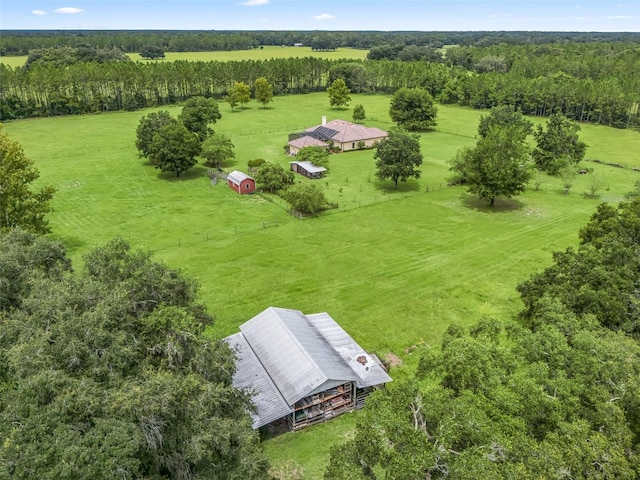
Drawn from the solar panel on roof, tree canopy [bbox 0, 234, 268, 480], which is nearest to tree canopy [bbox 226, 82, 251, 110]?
the solar panel on roof

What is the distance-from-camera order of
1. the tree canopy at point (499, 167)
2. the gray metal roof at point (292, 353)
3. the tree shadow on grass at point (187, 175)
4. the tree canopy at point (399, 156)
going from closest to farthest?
the gray metal roof at point (292, 353) → the tree canopy at point (499, 167) → the tree canopy at point (399, 156) → the tree shadow on grass at point (187, 175)

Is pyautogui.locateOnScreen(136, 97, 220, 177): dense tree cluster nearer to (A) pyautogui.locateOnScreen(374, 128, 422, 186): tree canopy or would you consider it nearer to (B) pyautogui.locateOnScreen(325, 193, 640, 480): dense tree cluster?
(A) pyautogui.locateOnScreen(374, 128, 422, 186): tree canopy

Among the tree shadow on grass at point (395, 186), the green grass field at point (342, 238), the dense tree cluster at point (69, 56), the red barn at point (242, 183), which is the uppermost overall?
the dense tree cluster at point (69, 56)

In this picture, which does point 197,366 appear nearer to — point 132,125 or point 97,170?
point 97,170

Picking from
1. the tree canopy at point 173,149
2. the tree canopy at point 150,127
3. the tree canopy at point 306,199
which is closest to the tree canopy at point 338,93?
the tree canopy at point 150,127

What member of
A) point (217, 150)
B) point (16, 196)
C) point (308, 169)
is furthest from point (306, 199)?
point (16, 196)

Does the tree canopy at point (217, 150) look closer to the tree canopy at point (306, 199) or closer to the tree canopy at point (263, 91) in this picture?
the tree canopy at point (306, 199)
